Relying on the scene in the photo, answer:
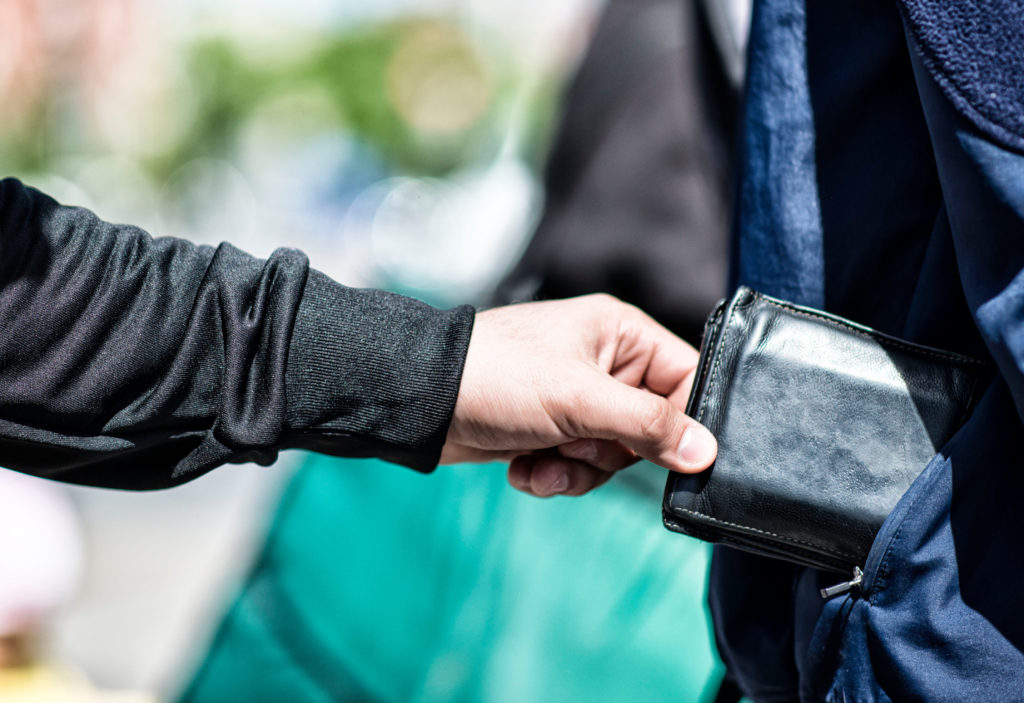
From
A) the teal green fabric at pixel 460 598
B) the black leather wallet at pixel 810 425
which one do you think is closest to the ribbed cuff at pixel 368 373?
the black leather wallet at pixel 810 425

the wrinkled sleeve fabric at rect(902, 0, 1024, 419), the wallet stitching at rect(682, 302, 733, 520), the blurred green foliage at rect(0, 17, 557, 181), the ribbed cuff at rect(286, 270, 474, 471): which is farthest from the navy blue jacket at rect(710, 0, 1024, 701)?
the blurred green foliage at rect(0, 17, 557, 181)

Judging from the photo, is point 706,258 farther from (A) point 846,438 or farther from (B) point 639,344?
(A) point 846,438

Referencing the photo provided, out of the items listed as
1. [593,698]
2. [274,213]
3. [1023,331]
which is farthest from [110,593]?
[274,213]

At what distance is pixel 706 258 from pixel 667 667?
0.64 meters

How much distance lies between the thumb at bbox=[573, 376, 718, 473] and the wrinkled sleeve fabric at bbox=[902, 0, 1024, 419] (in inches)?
9.8

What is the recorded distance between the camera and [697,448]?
82 centimetres

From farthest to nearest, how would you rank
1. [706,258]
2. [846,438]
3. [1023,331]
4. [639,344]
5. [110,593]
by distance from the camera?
[110,593], [706,258], [639,344], [846,438], [1023,331]

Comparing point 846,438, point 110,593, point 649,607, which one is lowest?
point 110,593

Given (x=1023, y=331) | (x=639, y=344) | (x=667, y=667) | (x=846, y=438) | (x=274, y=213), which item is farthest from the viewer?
(x=274, y=213)

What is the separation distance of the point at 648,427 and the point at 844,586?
8.5 inches

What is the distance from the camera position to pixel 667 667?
4.06 feet

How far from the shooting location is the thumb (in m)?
0.82

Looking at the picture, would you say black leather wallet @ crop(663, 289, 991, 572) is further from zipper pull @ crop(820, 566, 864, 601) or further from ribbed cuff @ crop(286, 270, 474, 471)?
ribbed cuff @ crop(286, 270, 474, 471)

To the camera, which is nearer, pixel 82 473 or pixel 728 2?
pixel 82 473
